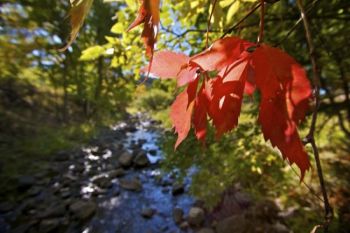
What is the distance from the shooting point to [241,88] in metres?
0.33

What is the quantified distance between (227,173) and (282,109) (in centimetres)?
291

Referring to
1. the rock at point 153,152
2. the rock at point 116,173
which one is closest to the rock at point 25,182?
the rock at point 116,173

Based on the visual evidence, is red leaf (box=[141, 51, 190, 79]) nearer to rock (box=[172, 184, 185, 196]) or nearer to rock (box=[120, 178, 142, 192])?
rock (box=[172, 184, 185, 196])

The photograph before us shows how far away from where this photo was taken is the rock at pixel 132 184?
4799mm

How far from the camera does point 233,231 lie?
310 centimetres

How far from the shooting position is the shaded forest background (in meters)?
1.35

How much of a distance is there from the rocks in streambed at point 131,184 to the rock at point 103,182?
0.76 ft

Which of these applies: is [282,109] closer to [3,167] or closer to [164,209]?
[164,209]

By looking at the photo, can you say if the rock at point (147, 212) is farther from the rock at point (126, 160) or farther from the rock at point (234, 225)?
the rock at point (126, 160)

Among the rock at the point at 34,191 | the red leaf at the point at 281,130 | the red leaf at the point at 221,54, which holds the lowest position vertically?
the red leaf at the point at 281,130

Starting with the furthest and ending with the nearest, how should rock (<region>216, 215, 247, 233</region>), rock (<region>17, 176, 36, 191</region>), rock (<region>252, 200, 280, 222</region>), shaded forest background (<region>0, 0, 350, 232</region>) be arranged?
rock (<region>17, 176, 36, 191</region>) → rock (<region>252, 200, 280, 222</region>) → rock (<region>216, 215, 247, 233</region>) → shaded forest background (<region>0, 0, 350, 232</region>)

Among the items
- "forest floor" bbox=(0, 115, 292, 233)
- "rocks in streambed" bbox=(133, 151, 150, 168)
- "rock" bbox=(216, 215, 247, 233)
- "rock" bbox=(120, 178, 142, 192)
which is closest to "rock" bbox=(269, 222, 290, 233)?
"forest floor" bbox=(0, 115, 292, 233)

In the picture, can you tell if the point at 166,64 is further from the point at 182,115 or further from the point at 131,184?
the point at 131,184

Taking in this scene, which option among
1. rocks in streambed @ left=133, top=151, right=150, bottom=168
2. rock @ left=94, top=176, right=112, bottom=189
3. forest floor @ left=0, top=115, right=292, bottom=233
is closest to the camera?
forest floor @ left=0, top=115, right=292, bottom=233
